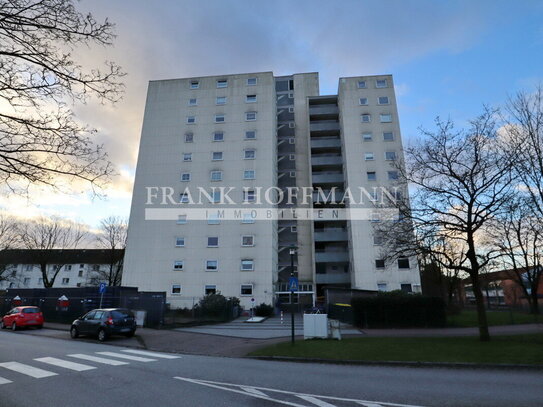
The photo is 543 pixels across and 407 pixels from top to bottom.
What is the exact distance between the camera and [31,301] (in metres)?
29.8

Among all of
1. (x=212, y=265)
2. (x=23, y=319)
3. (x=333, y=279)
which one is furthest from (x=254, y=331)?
(x=333, y=279)

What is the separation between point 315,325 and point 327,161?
3383 cm

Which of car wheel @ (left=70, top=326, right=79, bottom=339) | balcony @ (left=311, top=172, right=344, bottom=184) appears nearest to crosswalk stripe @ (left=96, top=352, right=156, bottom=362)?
car wheel @ (left=70, top=326, right=79, bottom=339)

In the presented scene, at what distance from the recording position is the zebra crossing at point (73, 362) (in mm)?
8781

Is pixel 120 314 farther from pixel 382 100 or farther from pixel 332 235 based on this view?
pixel 382 100

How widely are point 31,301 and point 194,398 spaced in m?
31.1

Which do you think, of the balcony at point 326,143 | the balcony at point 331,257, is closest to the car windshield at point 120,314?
the balcony at point 331,257

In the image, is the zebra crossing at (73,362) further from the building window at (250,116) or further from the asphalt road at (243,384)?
the building window at (250,116)

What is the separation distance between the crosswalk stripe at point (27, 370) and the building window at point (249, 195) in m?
31.5

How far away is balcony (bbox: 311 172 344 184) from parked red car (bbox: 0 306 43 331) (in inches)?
1308

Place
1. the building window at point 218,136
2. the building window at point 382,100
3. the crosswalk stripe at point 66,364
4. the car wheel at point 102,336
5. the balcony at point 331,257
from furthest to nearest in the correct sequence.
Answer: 1. the building window at point 382,100
2. the building window at point 218,136
3. the balcony at point 331,257
4. the car wheel at point 102,336
5. the crosswalk stripe at point 66,364

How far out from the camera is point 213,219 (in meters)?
40.2

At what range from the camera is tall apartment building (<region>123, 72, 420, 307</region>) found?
3875 centimetres

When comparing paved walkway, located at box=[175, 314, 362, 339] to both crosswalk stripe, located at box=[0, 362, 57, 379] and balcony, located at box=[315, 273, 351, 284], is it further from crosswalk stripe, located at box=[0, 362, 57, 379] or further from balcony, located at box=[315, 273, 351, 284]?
balcony, located at box=[315, 273, 351, 284]
